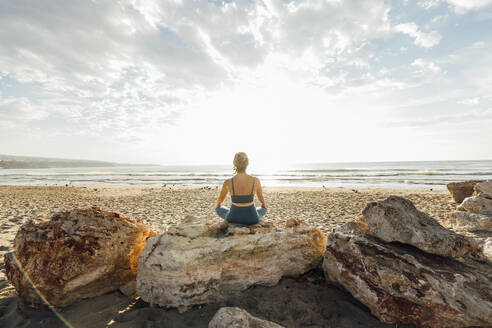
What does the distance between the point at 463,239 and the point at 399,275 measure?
1.23 meters

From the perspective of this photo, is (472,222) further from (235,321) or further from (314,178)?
(314,178)

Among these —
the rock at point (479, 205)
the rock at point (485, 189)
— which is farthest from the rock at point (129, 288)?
the rock at point (485, 189)

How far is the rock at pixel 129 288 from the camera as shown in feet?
12.5

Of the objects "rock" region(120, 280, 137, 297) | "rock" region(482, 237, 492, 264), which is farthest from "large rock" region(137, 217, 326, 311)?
"rock" region(482, 237, 492, 264)

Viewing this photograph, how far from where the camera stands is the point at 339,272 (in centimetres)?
357

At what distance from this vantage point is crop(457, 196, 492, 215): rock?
7.83 m

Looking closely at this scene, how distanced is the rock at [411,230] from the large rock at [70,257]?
4.18 m

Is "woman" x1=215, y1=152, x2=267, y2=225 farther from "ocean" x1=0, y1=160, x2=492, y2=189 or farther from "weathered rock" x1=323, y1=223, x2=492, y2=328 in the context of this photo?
"ocean" x1=0, y1=160, x2=492, y2=189

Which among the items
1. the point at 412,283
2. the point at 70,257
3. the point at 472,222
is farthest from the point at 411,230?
the point at 472,222

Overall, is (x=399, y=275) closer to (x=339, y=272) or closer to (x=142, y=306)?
(x=339, y=272)

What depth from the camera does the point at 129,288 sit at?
3889mm

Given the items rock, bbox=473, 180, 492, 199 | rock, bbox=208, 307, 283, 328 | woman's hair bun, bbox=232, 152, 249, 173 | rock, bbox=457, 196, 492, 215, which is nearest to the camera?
rock, bbox=208, 307, 283, 328

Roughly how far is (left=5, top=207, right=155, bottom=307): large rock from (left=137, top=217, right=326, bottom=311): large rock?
0.62 m

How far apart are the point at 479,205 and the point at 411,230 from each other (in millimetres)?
7258
